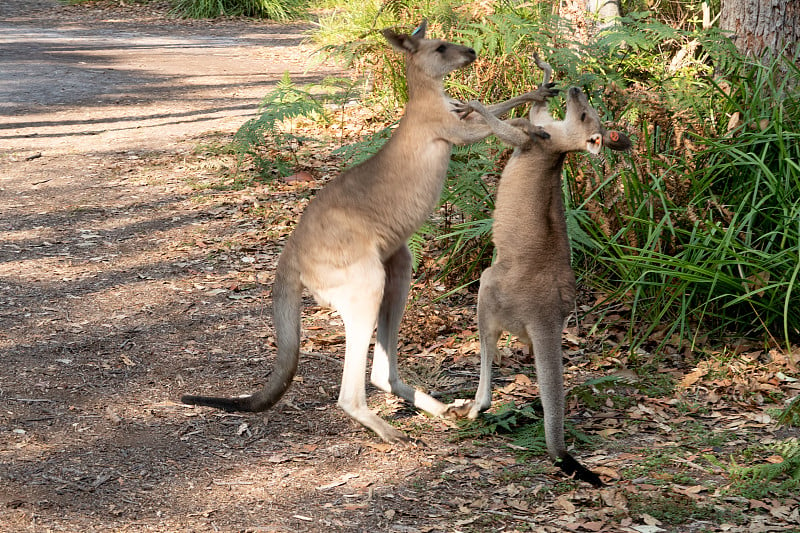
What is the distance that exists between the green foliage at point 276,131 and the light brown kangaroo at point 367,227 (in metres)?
3.37

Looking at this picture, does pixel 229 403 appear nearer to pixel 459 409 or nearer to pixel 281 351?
pixel 281 351

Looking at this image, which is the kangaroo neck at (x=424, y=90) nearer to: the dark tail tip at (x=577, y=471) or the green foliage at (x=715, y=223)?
the green foliage at (x=715, y=223)

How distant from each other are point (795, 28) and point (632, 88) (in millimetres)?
1260

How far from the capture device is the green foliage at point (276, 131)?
8.10 metres

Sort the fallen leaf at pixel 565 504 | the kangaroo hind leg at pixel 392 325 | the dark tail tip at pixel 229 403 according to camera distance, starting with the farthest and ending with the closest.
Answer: the kangaroo hind leg at pixel 392 325 < the dark tail tip at pixel 229 403 < the fallen leaf at pixel 565 504

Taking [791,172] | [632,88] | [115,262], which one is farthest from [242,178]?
[791,172]

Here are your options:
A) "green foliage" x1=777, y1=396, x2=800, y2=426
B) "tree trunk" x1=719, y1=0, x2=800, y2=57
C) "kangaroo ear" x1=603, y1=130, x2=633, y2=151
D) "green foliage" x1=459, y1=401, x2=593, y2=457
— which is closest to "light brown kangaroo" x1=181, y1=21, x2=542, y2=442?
"green foliage" x1=459, y1=401, x2=593, y2=457

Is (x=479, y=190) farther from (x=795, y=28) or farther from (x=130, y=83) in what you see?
(x=130, y=83)

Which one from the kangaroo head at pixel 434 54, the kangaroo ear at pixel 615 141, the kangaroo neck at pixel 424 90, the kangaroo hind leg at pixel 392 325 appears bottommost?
the kangaroo hind leg at pixel 392 325

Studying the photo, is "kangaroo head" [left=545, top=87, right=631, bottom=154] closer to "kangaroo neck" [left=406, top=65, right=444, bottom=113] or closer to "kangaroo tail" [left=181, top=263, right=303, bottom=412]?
"kangaroo neck" [left=406, top=65, right=444, bottom=113]

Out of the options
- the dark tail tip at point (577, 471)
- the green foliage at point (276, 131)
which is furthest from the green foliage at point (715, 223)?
the green foliage at point (276, 131)

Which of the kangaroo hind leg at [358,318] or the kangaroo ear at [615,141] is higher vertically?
the kangaroo ear at [615,141]

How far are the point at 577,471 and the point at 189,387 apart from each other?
2.45m

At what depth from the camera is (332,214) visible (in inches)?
185
